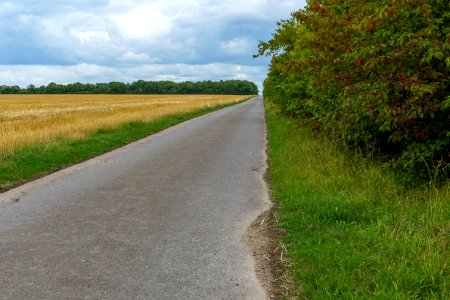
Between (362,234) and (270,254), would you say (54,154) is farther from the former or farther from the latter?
(362,234)

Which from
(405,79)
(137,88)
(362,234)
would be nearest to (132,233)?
(362,234)

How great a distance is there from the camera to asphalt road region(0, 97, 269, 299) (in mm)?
4113

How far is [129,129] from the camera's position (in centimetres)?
1936

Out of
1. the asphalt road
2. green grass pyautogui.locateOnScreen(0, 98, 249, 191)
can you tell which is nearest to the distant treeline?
green grass pyautogui.locateOnScreen(0, 98, 249, 191)

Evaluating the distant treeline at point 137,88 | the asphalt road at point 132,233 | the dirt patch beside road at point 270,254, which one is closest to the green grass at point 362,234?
the dirt patch beside road at point 270,254

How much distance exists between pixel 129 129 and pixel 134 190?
11546 mm

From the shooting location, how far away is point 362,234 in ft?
16.7

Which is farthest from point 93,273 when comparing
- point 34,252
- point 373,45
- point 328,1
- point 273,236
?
point 328,1

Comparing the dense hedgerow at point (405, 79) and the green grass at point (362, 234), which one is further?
the dense hedgerow at point (405, 79)

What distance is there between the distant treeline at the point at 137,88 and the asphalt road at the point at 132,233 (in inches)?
5961

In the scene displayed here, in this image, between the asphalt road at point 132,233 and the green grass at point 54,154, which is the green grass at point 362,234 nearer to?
the asphalt road at point 132,233

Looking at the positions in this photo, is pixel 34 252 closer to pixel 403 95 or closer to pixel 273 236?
pixel 273 236

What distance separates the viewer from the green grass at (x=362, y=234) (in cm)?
393

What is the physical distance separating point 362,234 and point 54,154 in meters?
9.22
